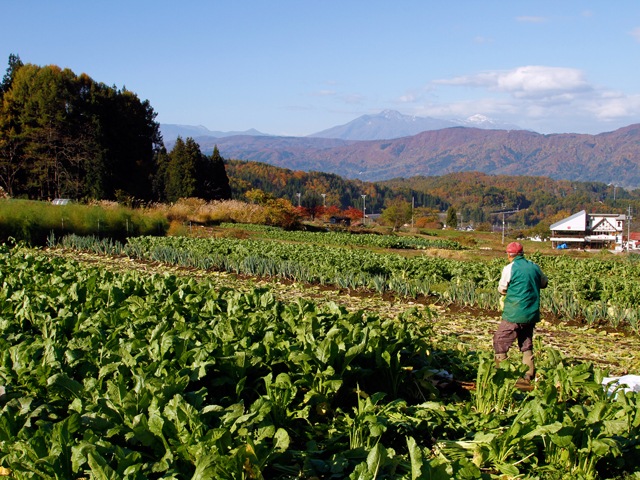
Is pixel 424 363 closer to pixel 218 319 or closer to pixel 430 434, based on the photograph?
pixel 430 434

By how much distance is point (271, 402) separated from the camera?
152 inches

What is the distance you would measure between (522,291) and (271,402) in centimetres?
362

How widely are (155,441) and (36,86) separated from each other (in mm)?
45460

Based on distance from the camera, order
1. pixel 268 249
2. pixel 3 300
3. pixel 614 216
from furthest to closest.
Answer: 1. pixel 614 216
2. pixel 268 249
3. pixel 3 300

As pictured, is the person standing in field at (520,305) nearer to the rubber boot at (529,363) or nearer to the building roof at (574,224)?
the rubber boot at (529,363)

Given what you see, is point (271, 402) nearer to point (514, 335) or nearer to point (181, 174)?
point (514, 335)

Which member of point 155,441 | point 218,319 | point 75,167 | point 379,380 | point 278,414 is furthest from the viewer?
point 75,167

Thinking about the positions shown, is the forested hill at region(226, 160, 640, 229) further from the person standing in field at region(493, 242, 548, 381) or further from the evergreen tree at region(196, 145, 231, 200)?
the person standing in field at region(493, 242, 548, 381)

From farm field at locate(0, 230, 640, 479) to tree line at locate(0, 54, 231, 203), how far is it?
35977 mm

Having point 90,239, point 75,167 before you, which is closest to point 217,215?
point 75,167

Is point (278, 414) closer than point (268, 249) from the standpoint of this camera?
Yes

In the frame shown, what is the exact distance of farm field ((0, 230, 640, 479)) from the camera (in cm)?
320

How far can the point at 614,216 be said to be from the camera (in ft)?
332

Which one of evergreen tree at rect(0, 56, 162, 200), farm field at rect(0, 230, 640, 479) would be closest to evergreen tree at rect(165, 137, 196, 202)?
evergreen tree at rect(0, 56, 162, 200)
